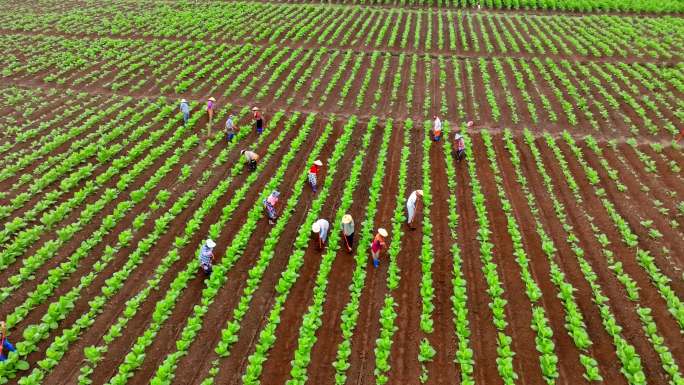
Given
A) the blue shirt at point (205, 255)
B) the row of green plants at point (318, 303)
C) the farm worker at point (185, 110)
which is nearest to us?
the row of green plants at point (318, 303)

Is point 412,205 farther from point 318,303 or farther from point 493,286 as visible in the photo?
point 318,303

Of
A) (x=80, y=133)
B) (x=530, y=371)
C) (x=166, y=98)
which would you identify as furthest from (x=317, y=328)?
(x=166, y=98)

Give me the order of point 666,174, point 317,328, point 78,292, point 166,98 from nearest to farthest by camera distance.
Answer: point 317,328 < point 78,292 < point 666,174 < point 166,98

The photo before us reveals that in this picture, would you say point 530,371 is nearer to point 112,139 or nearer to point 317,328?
point 317,328

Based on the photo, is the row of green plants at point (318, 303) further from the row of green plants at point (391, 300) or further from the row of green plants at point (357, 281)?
the row of green plants at point (391, 300)

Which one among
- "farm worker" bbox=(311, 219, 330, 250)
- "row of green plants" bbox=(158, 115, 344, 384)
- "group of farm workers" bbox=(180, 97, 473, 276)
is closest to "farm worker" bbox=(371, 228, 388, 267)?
"group of farm workers" bbox=(180, 97, 473, 276)

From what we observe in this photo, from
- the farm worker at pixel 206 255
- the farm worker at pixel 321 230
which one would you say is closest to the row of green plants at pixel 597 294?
the farm worker at pixel 321 230
